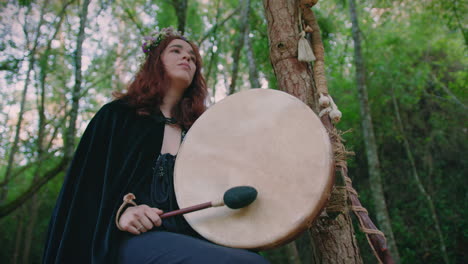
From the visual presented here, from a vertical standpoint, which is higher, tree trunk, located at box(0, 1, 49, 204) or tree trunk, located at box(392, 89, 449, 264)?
tree trunk, located at box(0, 1, 49, 204)

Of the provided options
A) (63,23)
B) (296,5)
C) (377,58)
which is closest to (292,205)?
(296,5)

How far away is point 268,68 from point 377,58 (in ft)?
9.84

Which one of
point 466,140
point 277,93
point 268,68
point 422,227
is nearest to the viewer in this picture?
point 277,93

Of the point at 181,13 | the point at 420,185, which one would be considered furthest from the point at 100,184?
the point at 420,185

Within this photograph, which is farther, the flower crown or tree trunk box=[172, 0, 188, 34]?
tree trunk box=[172, 0, 188, 34]

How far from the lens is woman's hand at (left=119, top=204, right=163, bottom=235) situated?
119 centimetres

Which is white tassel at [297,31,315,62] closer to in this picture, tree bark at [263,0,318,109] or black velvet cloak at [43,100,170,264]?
tree bark at [263,0,318,109]

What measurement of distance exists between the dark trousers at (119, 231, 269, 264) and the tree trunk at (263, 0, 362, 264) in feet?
1.06

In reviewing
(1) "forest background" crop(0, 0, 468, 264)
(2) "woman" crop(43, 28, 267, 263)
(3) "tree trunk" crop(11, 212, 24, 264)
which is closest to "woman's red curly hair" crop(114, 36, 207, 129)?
(2) "woman" crop(43, 28, 267, 263)

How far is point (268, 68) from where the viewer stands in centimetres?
485

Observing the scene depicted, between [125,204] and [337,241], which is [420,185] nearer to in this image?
[337,241]

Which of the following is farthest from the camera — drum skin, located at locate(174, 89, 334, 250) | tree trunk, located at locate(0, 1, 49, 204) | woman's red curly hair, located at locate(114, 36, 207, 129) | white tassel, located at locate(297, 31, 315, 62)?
tree trunk, located at locate(0, 1, 49, 204)

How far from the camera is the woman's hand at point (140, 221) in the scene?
119 centimetres

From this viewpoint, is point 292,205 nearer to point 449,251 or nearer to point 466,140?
point 449,251
